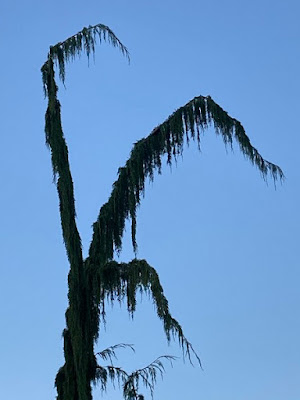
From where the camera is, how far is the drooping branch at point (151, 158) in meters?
12.6

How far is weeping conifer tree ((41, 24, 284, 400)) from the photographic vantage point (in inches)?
461

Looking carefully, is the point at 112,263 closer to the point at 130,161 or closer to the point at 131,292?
the point at 131,292

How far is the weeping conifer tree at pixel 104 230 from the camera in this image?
11719mm

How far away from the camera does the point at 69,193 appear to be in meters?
12.4

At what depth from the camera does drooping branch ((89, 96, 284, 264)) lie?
12.6 metres

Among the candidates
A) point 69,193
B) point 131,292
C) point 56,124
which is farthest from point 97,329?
point 56,124

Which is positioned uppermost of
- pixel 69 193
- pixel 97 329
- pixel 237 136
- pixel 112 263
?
pixel 237 136

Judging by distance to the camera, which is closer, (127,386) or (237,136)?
(127,386)

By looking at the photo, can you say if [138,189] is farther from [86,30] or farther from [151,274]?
[86,30]

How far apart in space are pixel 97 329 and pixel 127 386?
912 millimetres

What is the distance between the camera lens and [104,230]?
12516 mm

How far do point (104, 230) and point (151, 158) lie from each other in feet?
4.40

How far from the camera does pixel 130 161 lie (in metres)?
12.8

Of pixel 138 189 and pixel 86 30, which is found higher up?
pixel 86 30
